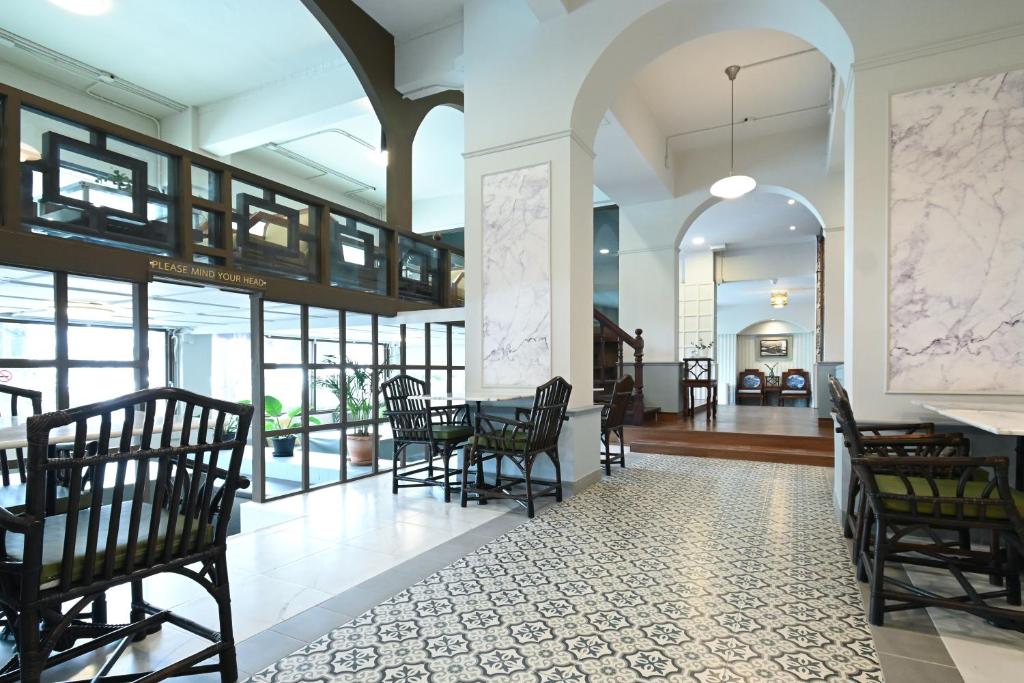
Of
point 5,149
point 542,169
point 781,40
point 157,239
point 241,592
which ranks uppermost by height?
point 781,40

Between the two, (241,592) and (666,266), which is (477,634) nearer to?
(241,592)

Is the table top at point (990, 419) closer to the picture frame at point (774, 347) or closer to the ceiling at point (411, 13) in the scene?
the ceiling at point (411, 13)

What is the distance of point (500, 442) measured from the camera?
12.2ft

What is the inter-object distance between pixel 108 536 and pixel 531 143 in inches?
156

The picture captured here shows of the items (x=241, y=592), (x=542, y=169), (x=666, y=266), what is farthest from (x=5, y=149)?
(x=666, y=266)

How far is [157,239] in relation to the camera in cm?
357

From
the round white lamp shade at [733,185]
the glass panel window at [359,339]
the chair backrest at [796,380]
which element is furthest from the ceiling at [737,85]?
the chair backrest at [796,380]

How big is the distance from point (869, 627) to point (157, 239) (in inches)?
182

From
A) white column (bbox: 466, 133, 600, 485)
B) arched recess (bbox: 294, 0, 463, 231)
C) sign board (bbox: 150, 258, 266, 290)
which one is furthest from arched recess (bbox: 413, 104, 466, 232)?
sign board (bbox: 150, 258, 266, 290)

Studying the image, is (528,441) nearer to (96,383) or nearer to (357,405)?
(357,405)

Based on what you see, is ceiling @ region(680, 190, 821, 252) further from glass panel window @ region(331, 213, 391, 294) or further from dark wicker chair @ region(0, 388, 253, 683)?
dark wicker chair @ region(0, 388, 253, 683)

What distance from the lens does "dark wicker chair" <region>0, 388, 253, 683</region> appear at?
1.28 m

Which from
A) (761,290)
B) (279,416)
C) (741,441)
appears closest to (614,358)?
(741,441)

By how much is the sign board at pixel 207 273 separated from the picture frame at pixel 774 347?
18.2m
